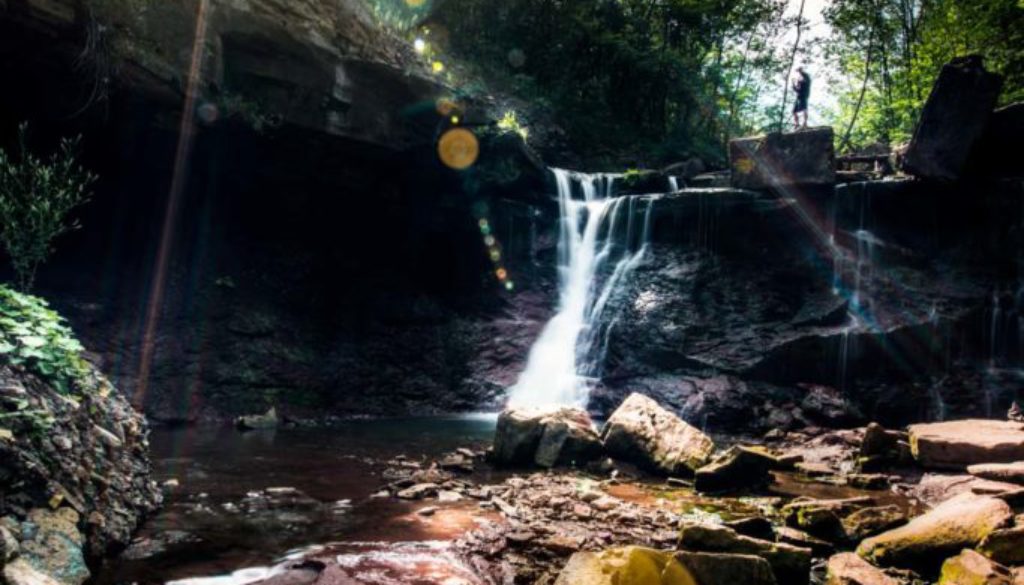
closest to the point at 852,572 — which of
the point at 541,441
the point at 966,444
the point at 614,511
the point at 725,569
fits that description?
the point at 725,569

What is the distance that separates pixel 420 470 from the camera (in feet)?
27.7

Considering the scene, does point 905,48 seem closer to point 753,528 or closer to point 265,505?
point 753,528

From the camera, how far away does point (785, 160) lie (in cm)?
1605

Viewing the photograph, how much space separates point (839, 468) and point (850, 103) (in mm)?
36985

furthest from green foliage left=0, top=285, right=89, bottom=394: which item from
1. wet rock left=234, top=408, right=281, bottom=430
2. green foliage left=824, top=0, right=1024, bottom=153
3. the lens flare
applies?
green foliage left=824, top=0, right=1024, bottom=153

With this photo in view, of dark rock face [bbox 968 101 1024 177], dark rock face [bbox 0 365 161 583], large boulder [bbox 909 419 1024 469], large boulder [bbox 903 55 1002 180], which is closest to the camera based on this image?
dark rock face [bbox 0 365 161 583]

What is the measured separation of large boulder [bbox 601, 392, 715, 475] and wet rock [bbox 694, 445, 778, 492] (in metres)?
0.51

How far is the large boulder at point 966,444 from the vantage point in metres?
8.13

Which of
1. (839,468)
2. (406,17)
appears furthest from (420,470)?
(406,17)

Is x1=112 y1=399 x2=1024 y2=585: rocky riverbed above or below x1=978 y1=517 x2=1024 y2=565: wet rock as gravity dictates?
below

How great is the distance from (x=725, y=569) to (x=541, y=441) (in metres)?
5.02

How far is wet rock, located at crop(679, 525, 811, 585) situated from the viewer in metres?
4.84

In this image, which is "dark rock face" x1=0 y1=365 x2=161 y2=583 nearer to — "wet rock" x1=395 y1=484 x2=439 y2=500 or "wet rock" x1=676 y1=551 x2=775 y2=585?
"wet rock" x1=395 y1=484 x2=439 y2=500

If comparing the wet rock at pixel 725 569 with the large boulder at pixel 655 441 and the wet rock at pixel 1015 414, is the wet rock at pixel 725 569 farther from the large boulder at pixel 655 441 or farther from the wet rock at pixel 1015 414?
the wet rock at pixel 1015 414
